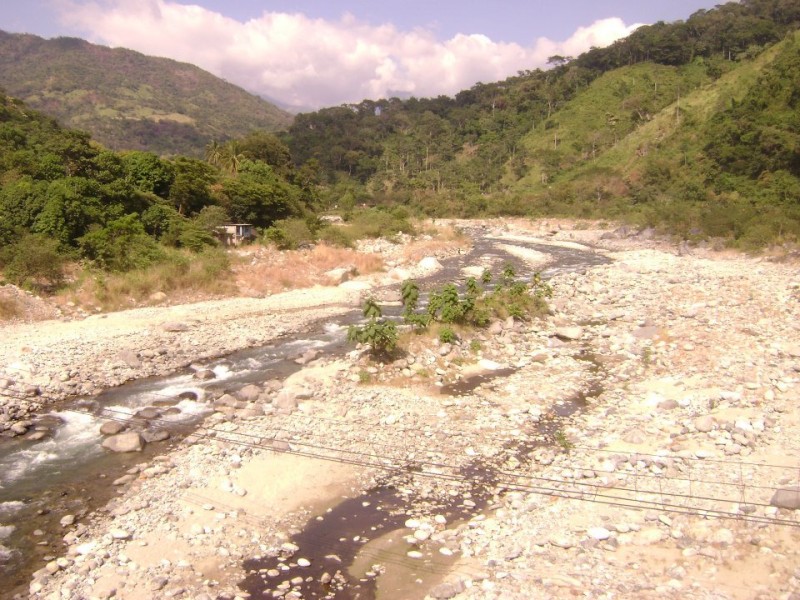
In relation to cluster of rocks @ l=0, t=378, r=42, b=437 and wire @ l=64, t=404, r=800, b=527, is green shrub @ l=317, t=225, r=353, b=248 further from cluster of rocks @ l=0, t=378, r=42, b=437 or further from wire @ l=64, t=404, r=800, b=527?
wire @ l=64, t=404, r=800, b=527

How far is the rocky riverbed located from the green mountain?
96.8 m

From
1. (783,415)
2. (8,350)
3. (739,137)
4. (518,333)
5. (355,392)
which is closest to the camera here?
(783,415)

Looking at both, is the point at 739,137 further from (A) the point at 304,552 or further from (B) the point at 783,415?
(A) the point at 304,552

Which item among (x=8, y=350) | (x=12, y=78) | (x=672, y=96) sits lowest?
(x=8, y=350)

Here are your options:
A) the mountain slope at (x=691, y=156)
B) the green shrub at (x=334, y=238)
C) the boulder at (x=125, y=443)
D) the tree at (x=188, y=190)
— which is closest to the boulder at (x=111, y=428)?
the boulder at (x=125, y=443)

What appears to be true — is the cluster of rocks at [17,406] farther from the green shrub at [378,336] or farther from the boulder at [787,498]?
the boulder at [787,498]

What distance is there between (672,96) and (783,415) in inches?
2771

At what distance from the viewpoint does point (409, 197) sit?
64500 millimetres

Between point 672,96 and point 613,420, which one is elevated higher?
point 672,96

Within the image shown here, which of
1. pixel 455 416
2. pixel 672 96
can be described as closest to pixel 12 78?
pixel 672 96

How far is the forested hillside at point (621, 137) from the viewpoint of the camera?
1565 inches

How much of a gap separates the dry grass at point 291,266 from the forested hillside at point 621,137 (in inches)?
845

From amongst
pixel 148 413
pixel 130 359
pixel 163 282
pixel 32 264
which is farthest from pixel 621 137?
pixel 148 413

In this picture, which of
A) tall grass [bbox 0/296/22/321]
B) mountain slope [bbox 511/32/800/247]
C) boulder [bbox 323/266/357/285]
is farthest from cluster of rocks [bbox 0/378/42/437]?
mountain slope [bbox 511/32/800/247]
